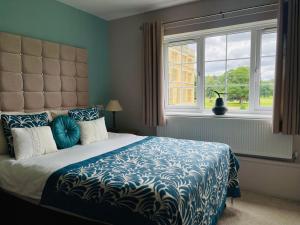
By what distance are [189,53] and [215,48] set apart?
1.25ft

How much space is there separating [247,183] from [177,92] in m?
1.60

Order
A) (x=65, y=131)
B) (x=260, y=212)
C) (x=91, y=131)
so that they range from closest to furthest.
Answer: (x=260, y=212) → (x=65, y=131) → (x=91, y=131)

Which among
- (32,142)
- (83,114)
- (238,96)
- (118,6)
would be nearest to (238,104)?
(238,96)

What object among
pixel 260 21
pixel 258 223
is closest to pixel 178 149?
pixel 258 223

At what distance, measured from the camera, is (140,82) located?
351 centimetres

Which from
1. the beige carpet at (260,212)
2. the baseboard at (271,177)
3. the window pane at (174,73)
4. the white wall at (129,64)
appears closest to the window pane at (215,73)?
the window pane at (174,73)

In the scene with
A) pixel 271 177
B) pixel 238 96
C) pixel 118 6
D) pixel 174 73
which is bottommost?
pixel 271 177

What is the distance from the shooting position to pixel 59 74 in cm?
290

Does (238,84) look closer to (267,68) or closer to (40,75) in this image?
(267,68)

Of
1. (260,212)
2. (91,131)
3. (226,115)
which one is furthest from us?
(226,115)

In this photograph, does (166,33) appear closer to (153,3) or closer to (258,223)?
(153,3)

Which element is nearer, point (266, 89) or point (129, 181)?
point (129, 181)

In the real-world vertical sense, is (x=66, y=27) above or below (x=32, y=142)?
above

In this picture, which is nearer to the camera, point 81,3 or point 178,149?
point 178,149
